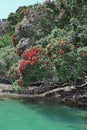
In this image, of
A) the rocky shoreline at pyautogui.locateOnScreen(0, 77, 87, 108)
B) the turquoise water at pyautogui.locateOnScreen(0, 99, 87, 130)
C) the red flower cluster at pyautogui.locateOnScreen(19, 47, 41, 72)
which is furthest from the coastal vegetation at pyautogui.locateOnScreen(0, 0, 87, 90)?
the turquoise water at pyautogui.locateOnScreen(0, 99, 87, 130)

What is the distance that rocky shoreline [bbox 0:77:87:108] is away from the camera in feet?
95.5

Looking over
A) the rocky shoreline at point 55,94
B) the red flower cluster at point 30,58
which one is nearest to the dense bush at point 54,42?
the red flower cluster at point 30,58

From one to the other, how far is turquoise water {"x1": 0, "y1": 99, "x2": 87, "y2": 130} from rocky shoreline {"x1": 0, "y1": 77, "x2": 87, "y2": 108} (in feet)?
5.39

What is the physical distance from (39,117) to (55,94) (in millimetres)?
6205

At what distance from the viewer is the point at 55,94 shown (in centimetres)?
3053

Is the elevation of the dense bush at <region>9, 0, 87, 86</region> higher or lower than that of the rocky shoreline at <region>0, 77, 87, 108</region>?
higher

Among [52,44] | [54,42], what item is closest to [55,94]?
[54,42]

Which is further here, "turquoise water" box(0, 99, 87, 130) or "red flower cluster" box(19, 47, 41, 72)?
"red flower cluster" box(19, 47, 41, 72)

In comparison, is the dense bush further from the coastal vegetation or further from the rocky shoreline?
the rocky shoreline

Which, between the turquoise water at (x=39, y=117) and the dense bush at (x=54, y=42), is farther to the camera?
the dense bush at (x=54, y=42)

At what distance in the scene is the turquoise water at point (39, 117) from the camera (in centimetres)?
2222

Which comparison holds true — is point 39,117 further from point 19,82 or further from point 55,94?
point 55,94

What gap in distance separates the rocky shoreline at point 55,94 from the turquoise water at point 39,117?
1.64 m

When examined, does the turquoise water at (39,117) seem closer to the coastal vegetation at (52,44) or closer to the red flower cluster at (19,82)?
the red flower cluster at (19,82)
